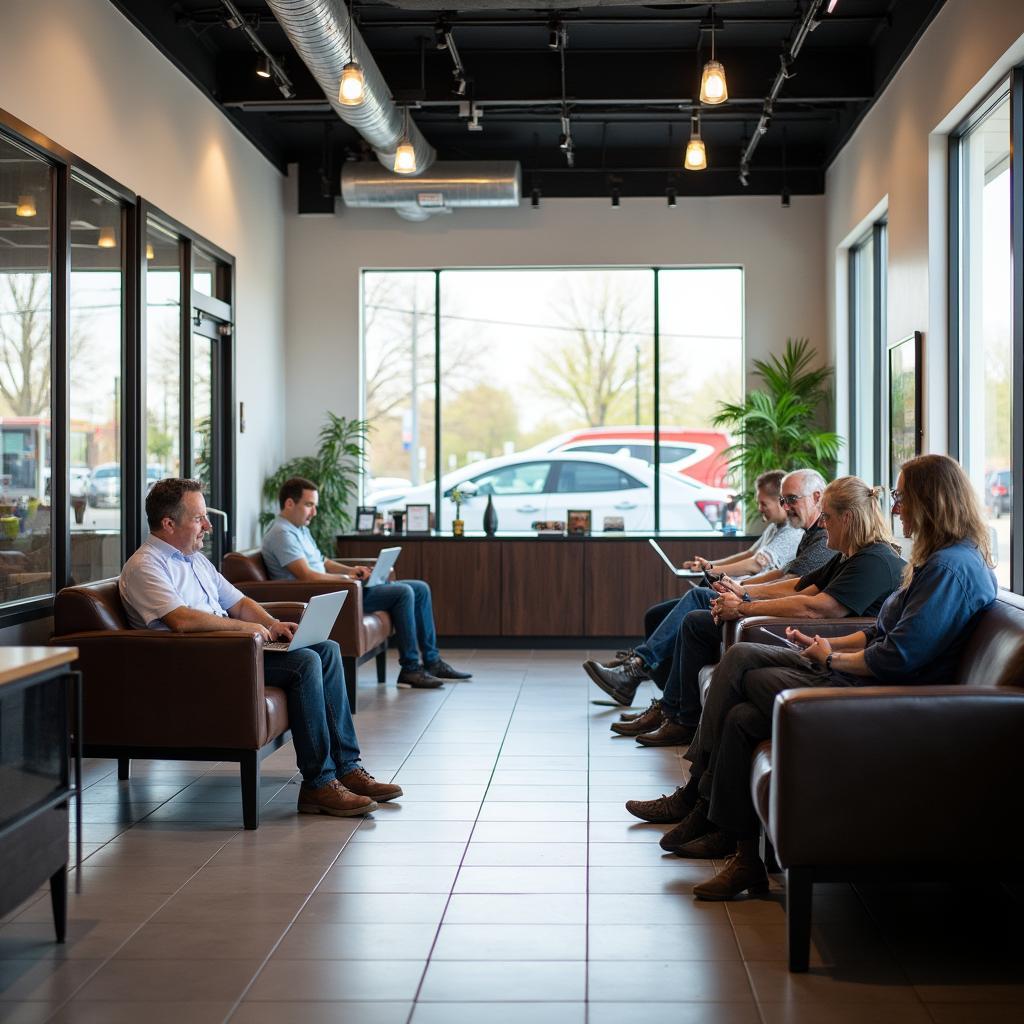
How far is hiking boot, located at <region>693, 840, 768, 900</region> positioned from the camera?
3727mm

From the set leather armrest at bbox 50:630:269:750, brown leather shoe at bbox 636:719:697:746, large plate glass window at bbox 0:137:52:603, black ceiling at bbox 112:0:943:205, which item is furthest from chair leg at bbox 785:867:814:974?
black ceiling at bbox 112:0:943:205

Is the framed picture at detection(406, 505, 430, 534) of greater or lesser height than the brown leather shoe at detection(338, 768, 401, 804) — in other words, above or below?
above

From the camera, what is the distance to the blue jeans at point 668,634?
6445 millimetres

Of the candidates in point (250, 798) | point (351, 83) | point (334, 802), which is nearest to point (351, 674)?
point (334, 802)

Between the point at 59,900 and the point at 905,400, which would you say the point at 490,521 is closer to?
the point at 905,400

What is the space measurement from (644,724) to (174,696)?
97.0 inches

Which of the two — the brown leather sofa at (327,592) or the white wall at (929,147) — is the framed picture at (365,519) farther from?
the white wall at (929,147)

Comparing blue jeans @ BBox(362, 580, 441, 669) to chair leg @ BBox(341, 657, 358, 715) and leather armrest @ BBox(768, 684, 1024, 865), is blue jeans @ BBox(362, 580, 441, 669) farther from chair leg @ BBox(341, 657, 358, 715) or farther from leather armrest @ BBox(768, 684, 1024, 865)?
leather armrest @ BBox(768, 684, 1024, 865)

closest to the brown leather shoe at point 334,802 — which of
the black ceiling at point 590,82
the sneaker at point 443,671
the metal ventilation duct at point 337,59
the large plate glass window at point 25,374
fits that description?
the large plate glass window at point 25,374

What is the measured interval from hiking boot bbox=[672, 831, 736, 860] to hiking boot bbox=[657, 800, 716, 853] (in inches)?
0.7

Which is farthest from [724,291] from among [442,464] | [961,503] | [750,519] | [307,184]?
[961,503]

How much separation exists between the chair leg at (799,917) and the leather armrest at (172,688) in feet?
7.09

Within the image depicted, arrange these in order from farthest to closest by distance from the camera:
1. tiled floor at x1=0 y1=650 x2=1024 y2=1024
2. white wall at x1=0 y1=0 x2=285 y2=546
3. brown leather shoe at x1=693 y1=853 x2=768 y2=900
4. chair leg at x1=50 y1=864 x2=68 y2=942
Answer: white wall at x1=0 y1=0 x2=285 y2=546
brown leather shoe at x1=693 y1=853 x2=768 y2=900
chair leg at x1=50 y1=864 x2=68 y2=942
tiled floor at x1=0 y1=650 x2=1024 y2=1024

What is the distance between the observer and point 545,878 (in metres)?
3.92
